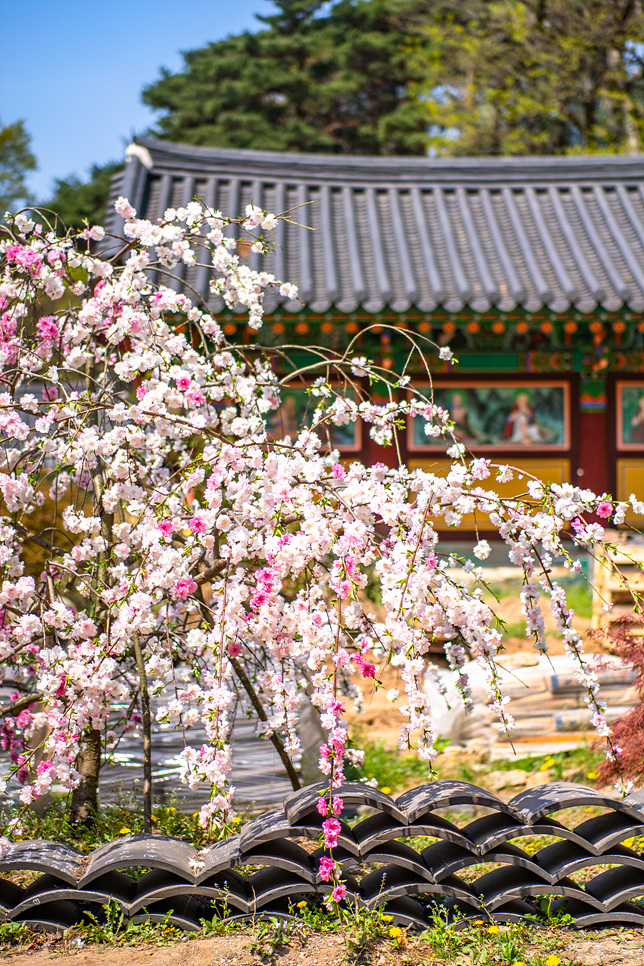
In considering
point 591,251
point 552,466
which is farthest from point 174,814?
point 591,251

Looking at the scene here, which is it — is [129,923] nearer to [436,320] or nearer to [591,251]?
[436,320]

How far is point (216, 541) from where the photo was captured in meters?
3.17

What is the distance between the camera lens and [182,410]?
3850 millimetres

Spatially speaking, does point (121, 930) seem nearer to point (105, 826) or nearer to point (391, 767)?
point (105, 826)

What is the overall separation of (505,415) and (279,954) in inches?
235

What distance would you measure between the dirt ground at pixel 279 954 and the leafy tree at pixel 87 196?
20.5 meters

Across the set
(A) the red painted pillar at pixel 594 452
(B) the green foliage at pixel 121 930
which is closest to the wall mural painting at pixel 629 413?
(A) the red painted pillar at pixel 594 452

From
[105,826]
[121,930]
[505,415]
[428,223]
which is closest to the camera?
[121,930]

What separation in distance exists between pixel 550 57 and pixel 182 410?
48.4ft

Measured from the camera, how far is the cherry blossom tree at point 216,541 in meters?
2.59

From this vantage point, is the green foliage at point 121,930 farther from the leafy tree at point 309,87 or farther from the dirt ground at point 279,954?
the leafy tree at point 309,87

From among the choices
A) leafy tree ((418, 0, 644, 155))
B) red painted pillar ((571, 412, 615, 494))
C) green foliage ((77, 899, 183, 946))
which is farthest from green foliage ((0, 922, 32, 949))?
leafy tree ((418, 0, 644, 155))

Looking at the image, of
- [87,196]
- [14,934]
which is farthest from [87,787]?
[87,196]

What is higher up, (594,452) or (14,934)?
(594,452)
